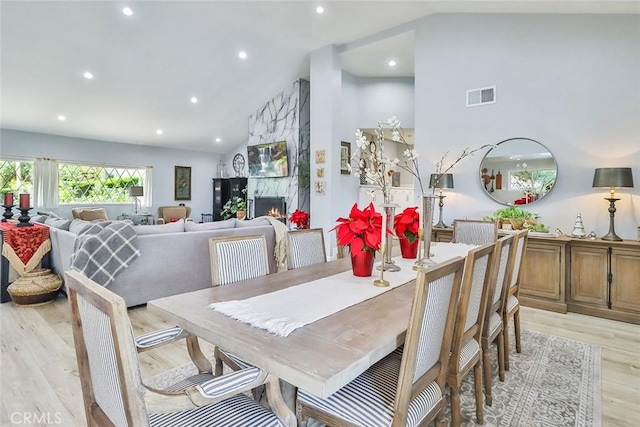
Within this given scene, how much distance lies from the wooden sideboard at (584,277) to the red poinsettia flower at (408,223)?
2.20 meters

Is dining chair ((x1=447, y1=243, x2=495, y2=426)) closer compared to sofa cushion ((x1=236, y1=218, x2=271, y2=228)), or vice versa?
dining chair ((x1=447, y1=243, x2=495, y2=426))

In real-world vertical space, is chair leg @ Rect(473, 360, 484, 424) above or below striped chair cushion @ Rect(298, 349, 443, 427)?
below

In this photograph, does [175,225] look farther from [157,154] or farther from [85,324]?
[157,154]

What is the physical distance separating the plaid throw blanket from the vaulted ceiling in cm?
360

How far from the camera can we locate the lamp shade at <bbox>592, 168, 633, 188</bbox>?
10.9 ft

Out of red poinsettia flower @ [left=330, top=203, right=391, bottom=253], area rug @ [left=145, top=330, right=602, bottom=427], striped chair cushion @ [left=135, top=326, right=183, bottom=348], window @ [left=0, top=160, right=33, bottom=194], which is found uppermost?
window @ [left=0, top=160, right=33, bottom=194]

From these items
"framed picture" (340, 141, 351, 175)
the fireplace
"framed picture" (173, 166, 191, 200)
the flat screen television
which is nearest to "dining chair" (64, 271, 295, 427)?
"framed picture" (340, 141, 351, 175)

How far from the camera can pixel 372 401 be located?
1232 millimetres

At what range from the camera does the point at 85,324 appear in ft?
3.42

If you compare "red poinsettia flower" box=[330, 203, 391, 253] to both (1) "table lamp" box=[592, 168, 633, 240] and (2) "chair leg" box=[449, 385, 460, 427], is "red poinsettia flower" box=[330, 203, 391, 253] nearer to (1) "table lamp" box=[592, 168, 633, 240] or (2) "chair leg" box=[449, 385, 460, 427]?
(2) "chair leg" box=[449, 385, 460, 427]

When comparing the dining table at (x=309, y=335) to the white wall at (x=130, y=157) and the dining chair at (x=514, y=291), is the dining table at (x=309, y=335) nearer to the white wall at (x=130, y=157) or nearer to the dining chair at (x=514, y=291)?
the dining chair at (x=514, y=291)

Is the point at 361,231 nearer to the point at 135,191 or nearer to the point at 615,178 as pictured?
the point at 615,178

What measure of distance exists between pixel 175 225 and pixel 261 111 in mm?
5023

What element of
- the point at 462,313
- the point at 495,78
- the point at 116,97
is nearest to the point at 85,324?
the point at 462,313
